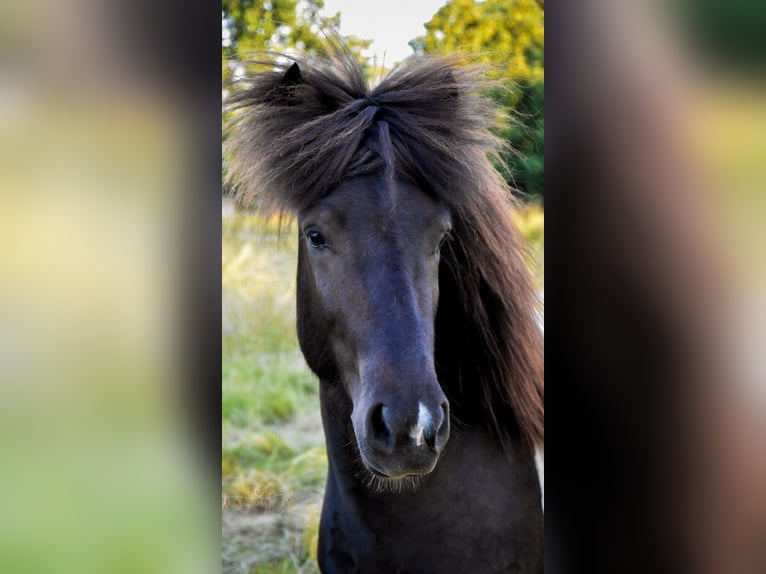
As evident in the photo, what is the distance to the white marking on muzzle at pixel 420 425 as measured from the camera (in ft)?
4.17

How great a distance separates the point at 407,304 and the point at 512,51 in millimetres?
829

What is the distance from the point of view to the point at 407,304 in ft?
4.46

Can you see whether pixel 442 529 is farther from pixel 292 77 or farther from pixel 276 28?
pixel 276 28

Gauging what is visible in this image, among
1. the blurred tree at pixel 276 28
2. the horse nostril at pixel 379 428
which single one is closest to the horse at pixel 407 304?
the horse nostril at pixel 379 428

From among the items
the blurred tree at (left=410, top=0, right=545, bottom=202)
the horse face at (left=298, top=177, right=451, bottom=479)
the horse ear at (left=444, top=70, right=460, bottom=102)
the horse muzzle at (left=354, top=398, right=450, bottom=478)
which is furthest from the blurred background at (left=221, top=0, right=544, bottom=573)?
the horse muzzle at (left=354, top=398, right=450, bottom=478)

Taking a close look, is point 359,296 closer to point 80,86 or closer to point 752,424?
point 80,86

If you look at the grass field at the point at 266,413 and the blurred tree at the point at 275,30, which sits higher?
the blurred tree at the point at 275,30

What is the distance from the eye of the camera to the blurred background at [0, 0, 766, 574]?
4.35 ft

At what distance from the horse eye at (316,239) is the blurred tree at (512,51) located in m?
0.53

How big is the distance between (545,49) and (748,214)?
0.60 metres

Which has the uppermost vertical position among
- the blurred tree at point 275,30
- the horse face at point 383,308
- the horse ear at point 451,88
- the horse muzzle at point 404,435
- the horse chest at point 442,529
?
the blurred tree at point 275,30

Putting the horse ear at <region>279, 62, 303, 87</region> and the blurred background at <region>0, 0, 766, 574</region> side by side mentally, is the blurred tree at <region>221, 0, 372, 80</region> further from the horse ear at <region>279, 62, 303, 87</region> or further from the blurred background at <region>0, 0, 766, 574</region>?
the blurred background at <region>0, 0, 766, 574</region>

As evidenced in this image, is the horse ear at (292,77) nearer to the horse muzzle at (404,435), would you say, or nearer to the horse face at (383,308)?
the horse face at (383,308)

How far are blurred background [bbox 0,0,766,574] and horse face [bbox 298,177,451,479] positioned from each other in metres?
0.28
